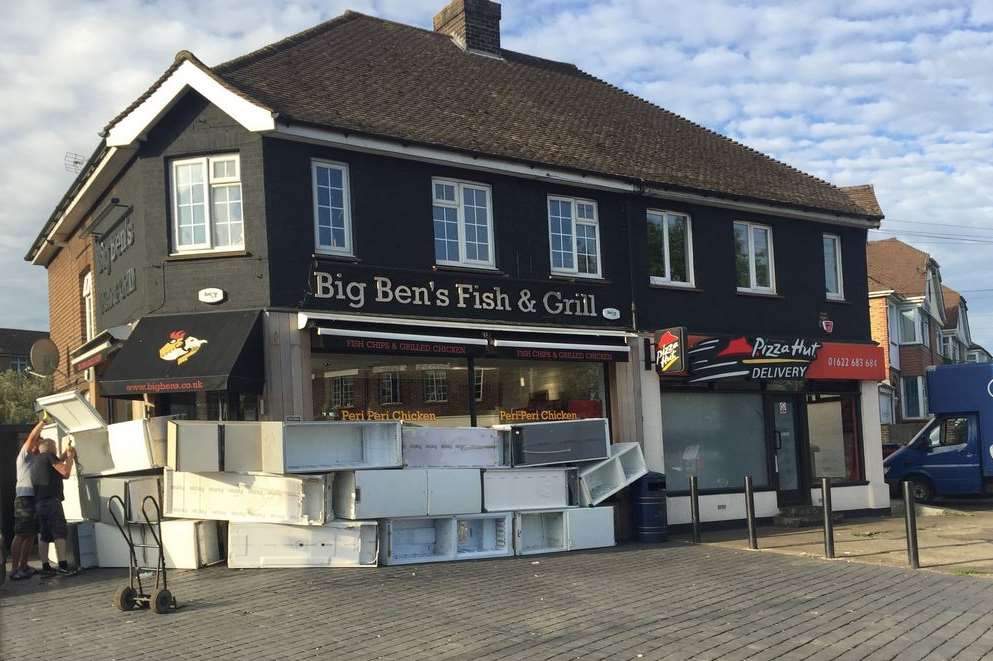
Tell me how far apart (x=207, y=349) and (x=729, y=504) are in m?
9.94

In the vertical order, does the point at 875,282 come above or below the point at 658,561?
above

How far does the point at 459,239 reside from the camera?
15.8 meters

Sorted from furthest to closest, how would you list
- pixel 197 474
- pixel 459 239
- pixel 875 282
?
pixel 875 282 → pixel 459 239 → pixel 197 474

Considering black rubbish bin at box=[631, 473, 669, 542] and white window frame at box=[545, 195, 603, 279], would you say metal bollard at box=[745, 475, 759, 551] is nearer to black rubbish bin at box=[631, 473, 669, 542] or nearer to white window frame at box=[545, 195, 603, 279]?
black rubbish bin at box=[631, 473, 669, 542]

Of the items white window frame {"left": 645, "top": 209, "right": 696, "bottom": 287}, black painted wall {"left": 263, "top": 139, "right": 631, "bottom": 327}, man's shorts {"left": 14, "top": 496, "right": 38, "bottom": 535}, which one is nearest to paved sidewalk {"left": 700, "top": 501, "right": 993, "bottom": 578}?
black painted wall {"left": 263, "top": 139, "right": 631, "bottom": 327}

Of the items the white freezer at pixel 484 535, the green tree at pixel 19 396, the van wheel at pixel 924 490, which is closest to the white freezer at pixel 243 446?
the white freezer at pixel 484 535

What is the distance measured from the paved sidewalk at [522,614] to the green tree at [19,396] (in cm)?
2783

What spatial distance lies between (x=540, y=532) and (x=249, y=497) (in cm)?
414

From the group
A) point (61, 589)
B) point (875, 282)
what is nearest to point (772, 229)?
point (61, 589)

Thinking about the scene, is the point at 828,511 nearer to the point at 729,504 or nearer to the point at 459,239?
the point at 729,504

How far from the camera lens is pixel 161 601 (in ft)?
31.0

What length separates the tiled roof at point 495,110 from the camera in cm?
1541

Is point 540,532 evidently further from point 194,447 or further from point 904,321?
point 904,321

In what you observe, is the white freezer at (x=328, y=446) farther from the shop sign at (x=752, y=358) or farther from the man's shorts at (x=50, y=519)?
the shop sign at (x=752, y=358)
